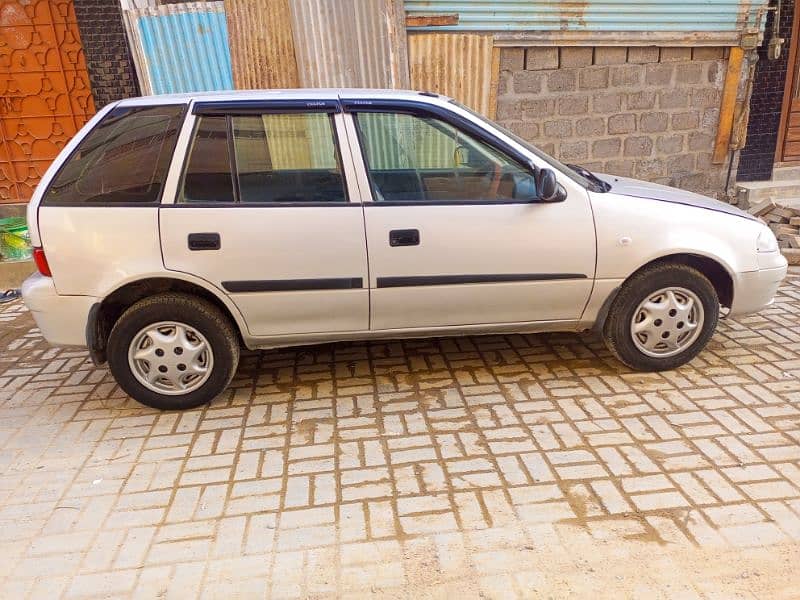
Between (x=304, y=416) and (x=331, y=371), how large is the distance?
0.60 meters

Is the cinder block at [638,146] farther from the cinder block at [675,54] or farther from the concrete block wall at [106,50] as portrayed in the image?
the concrete block wall at [106,50]

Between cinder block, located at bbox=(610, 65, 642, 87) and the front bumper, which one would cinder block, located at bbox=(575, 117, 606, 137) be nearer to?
cinder block, located at bbox=(610, 65, 642, 87)

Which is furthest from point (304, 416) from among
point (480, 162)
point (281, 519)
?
point (480, 162)

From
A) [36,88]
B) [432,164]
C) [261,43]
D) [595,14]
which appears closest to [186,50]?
[261,43]

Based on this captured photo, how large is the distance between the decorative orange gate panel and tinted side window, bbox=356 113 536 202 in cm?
538

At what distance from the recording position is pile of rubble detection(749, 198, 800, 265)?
234 inches

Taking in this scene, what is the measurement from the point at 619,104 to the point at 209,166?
17.2 feet

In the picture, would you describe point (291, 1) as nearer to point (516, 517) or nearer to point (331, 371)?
point (331, 371)

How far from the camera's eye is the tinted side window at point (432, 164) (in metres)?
3.40

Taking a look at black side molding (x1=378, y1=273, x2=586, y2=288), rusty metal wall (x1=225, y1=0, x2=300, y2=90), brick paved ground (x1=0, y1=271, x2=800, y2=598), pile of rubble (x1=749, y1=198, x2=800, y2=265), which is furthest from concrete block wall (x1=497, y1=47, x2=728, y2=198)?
black side molding (x1=378, y1=273, x2=586, y2=288)

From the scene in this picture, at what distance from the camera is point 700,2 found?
6562 millimetres

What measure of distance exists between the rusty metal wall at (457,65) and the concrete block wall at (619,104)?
0.17 meters

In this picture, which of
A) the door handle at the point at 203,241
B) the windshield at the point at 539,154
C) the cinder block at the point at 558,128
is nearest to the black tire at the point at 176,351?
the door handle at the point at 203,241

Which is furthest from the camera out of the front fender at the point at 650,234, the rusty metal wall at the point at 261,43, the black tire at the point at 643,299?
the rusty metal wall at the point at 261,43
